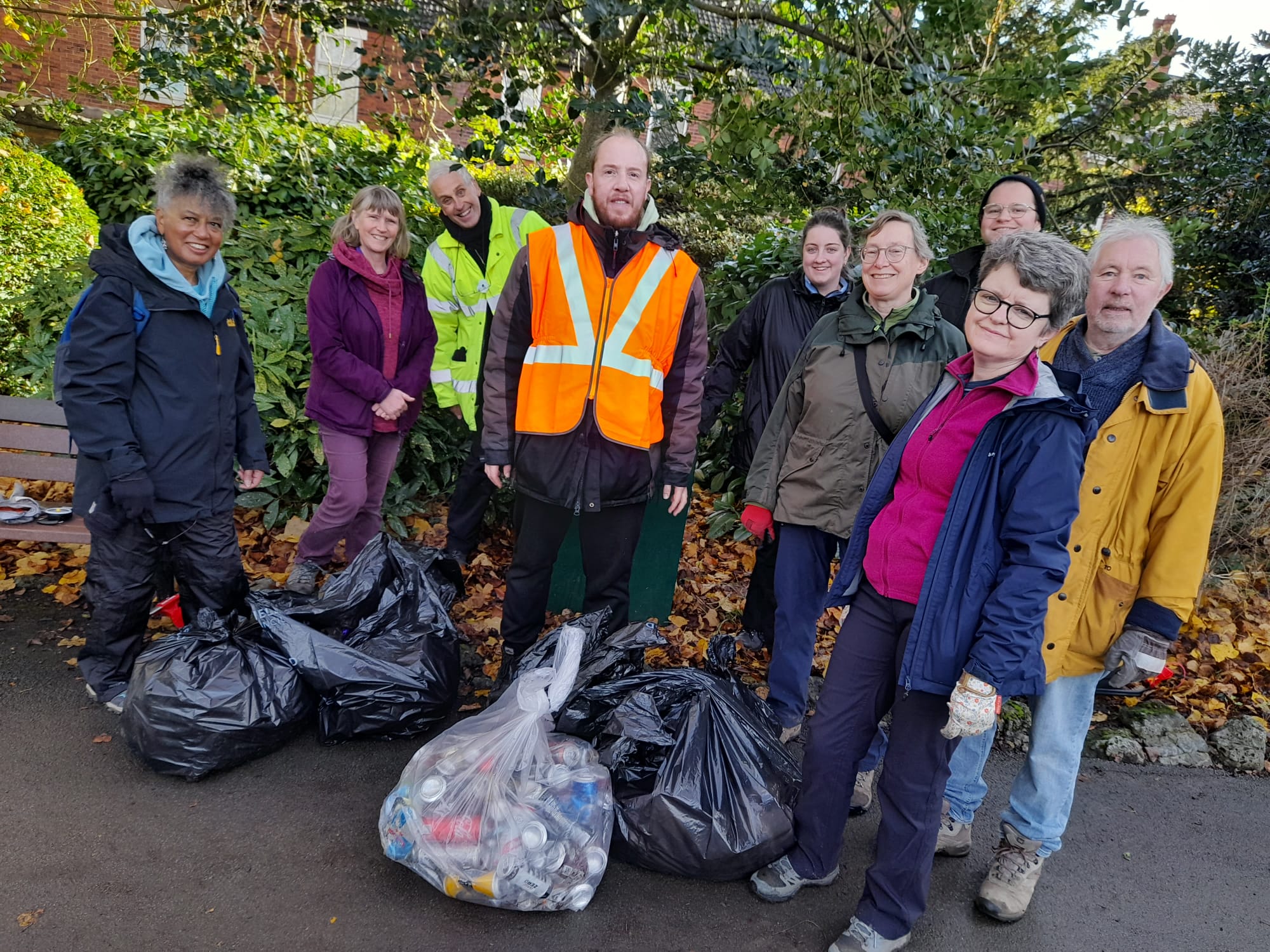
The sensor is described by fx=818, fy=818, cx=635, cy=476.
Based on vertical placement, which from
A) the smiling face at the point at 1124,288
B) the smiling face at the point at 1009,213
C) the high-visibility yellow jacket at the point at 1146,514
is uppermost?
the smiling face at the point at 1009,213

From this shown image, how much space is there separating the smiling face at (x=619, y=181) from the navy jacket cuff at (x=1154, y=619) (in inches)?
78.5

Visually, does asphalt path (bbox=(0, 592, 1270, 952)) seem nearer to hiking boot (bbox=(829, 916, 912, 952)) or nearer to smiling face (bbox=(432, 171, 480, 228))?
hiking boot (bbox=(829, 916, 912, 952))

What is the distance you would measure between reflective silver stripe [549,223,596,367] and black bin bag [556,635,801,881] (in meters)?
1.18

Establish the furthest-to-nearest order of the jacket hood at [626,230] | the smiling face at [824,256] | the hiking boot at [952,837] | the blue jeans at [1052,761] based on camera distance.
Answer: the smiling face at [824,256] < the jacket hood at [626,230] < the hiking boot at [952,837] < the blue jeans at [1052,761]

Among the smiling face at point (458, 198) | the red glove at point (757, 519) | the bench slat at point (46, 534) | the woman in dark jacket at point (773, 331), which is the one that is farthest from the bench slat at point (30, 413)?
the red glove at point (757, 519)

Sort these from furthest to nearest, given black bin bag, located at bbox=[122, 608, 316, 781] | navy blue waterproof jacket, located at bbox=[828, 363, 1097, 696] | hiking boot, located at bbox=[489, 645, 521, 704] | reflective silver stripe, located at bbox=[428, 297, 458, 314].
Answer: reflective silver stripe, located at bbox=[428, 297, 458, 314]
hiking boot, located at bbox=[489, 645, 521, 704]
black bin bag, located at bbox=[122, 608, 316, 781]
navy blue waterproof jacket, located at bbox=[828, 363, 1097, 696]

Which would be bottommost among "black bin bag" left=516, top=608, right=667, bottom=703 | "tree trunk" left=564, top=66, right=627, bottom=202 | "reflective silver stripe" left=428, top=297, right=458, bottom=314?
"black bin bag" left=516, top=608, right=667, bottom=703

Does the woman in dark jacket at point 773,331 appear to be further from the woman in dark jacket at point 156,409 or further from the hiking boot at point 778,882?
the woman in dark jacket at point 156,409

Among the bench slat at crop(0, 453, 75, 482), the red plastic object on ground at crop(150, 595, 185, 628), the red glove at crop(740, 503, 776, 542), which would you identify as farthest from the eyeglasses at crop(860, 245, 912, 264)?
the bench slat at crop(0, 453, 75, 482)

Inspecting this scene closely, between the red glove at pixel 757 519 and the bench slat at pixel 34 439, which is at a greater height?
the red glove at pixel 757 519

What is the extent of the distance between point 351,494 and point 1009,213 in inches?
120

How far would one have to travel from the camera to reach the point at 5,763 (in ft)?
9.03

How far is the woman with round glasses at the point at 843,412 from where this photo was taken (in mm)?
2781

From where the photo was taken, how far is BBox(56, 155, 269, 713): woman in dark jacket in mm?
2740
